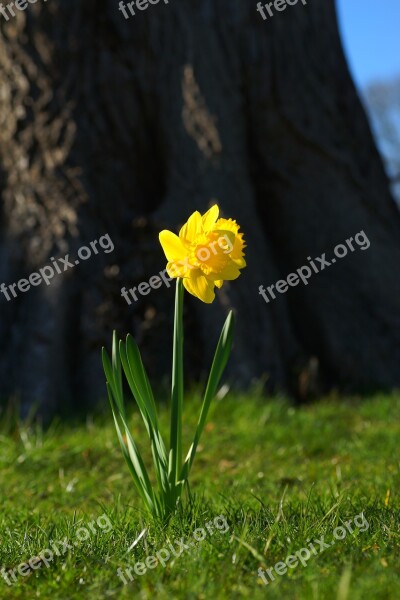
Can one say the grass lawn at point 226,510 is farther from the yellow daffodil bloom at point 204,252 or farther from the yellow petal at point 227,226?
the yellow petal at point 227,226

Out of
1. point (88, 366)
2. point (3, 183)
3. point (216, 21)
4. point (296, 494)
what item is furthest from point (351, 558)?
point (216, 21)

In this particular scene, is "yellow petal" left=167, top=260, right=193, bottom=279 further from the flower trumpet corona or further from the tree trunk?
the tree trunk

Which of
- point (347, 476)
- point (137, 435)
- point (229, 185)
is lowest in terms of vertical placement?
point (347, 476)

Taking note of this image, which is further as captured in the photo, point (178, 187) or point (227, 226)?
point (178, 187)

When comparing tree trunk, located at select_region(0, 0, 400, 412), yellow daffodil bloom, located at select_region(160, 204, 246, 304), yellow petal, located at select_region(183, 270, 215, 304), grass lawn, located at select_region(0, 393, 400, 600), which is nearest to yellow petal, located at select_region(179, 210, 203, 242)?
yellow daffodil bloom, located at select_region(160, 204, 246, 304)

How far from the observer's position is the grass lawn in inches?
86.6

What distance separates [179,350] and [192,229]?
1.41ft

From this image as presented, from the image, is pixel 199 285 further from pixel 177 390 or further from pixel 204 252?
pixel 177 390

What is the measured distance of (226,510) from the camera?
2.74 m

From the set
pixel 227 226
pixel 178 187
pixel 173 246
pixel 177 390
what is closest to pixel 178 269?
pixel 173 246

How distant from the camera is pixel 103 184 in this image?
224 inches

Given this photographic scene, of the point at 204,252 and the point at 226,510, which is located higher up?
the point at 204,252

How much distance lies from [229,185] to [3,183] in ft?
5.33

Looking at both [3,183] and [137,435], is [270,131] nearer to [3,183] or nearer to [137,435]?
[3,183]
